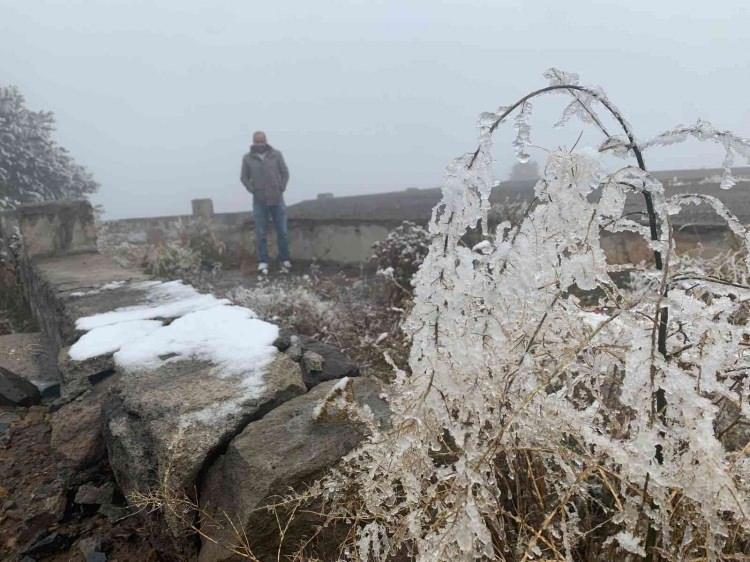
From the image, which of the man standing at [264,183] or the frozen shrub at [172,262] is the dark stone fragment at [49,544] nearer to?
the frozen shrub at [172,262]

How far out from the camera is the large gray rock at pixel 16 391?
278 centimetres

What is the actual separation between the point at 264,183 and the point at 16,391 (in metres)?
4.82

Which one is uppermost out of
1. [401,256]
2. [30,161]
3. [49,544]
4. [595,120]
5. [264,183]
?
[30,161]

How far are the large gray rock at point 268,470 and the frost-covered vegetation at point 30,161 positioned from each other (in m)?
7.67

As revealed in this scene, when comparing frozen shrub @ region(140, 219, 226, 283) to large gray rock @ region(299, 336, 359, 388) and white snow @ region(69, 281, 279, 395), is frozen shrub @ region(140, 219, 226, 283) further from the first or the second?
large gray rock @ region(299, 336, 359, 388)

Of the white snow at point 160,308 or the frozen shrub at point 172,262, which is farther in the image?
the frozen shrub at point 172,262

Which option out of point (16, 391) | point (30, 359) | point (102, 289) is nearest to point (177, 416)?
point (16, 391)

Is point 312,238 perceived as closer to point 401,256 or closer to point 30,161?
point 401,256

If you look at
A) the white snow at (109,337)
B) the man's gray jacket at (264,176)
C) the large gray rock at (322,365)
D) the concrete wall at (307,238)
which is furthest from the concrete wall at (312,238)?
the white snow at (109,337)

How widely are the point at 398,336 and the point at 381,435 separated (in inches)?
88.4

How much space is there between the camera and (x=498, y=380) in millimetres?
1122

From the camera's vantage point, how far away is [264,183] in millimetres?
7246

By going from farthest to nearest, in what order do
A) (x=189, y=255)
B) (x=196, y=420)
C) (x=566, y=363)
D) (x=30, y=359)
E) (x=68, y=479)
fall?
(x=189, y=255) < (x=30, y=359) < (x=68, y=479) < (x=196, y=420) < (x=566, y=363)

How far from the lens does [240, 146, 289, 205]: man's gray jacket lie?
7250 mm
